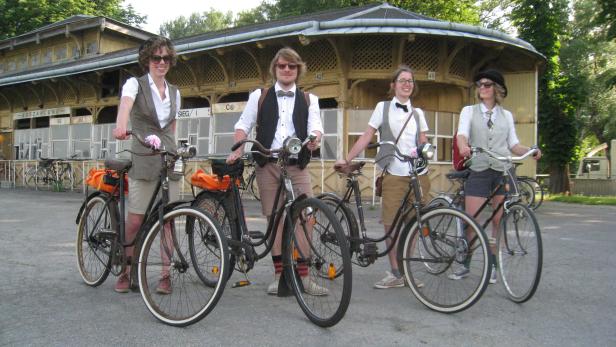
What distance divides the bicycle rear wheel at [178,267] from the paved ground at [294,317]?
14 cm

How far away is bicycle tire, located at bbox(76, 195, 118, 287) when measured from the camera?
4.29 metres

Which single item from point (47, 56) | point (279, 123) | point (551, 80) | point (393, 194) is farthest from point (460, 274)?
point (47, 56)

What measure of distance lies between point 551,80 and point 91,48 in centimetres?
2178

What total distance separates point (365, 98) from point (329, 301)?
12218 mm

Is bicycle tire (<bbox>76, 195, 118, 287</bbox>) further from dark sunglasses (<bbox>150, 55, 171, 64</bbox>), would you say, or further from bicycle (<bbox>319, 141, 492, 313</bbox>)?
bicycle (<bbox>319, 141, 492, 313</bbox>)

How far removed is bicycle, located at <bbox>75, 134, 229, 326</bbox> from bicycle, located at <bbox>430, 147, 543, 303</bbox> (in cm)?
221

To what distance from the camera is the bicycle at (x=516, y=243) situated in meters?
4.06

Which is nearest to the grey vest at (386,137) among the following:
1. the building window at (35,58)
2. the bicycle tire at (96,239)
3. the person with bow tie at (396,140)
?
the person with bow tie at (396,140)

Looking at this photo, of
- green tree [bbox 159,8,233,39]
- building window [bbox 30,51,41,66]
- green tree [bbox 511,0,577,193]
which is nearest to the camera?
green tree [bbox 511,0,577,193]

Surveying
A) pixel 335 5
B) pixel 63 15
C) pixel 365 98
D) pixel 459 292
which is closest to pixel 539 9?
pixel 365 98

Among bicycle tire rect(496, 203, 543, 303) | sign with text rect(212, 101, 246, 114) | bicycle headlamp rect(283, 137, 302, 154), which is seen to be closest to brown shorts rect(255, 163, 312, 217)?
bicycle headlamp rect(283, 137, 302, 154)

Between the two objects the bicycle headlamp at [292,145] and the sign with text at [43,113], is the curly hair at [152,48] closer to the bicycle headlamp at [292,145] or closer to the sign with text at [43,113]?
the bicycle headlamp at [292,145]

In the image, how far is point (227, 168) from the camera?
4047mm

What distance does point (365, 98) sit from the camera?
15.3 m
